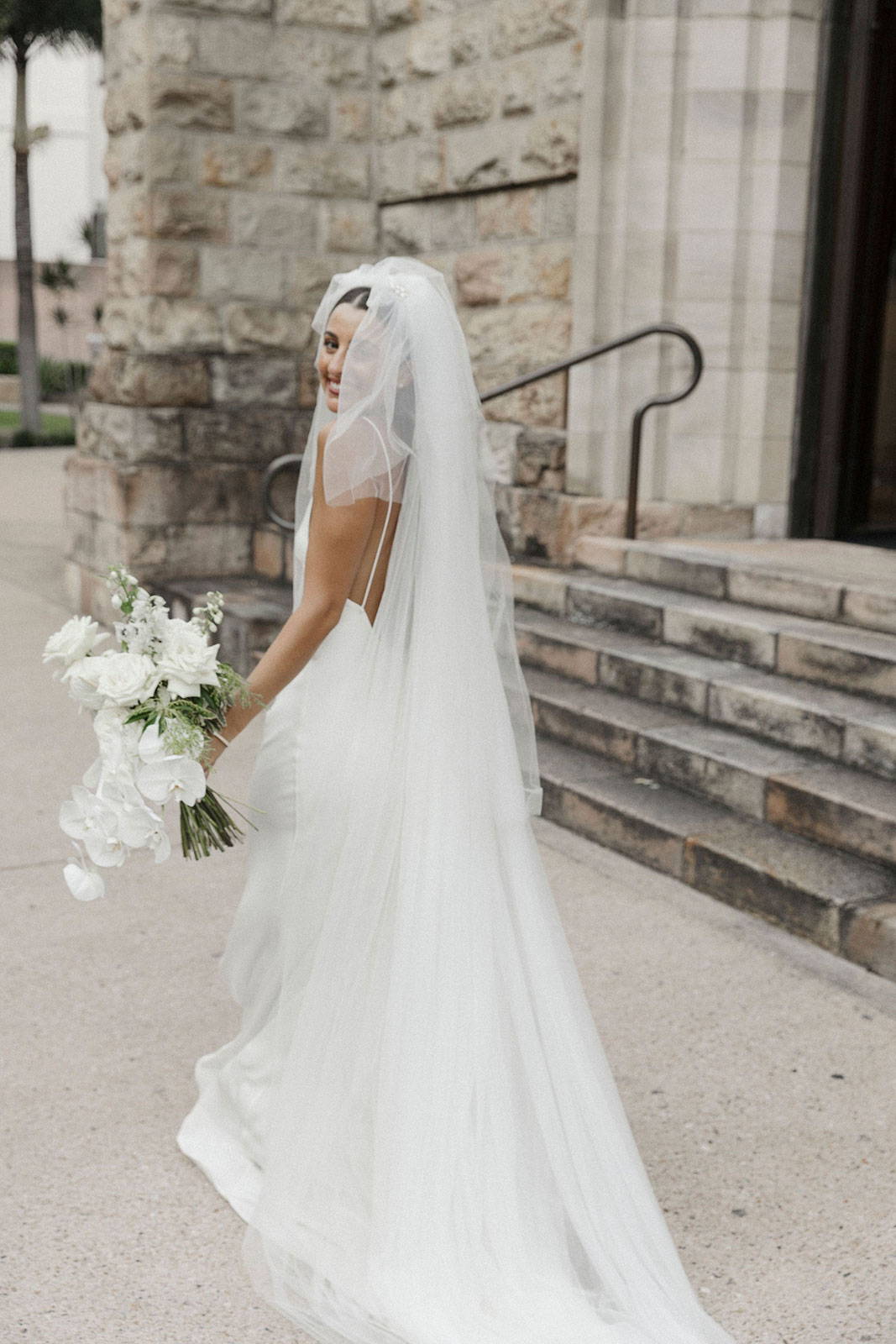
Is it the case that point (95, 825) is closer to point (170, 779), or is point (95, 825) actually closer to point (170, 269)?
point (170, 779)

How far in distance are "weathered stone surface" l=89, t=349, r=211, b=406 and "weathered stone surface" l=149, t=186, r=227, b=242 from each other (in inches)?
26.9

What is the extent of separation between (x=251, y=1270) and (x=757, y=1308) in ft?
3.00

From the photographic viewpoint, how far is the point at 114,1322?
2.41m

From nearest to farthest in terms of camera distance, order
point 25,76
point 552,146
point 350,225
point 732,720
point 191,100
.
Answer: point 732,720
point 552,146
point 191,100
point 350,225
point 25,76

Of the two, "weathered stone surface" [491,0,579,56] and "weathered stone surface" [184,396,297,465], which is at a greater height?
"weathered stone surface" [491,0,579,56]

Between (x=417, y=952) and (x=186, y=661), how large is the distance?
68 cm

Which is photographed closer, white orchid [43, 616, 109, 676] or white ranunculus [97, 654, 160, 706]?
white ranunculus [97, 654, 160, 706]

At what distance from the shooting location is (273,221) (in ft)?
26.5

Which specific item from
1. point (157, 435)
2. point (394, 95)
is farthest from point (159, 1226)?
point (394, 95)

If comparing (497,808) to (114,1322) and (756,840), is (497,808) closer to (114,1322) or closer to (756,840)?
(114,1322)

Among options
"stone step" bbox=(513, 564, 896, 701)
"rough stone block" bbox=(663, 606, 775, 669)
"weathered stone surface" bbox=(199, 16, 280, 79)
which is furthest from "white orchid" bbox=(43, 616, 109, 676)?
"weathered stone surface" bbox=(199, 16, 280, 79)

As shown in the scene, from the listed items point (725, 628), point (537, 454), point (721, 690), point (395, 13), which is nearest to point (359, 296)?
point (721, 690)

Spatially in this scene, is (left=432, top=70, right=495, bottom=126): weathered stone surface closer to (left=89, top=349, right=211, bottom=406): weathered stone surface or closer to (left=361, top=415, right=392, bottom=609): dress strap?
(left=89, top=349, right=211, bottom=406): weathered stone surface

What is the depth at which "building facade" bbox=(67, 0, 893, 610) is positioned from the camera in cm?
649
